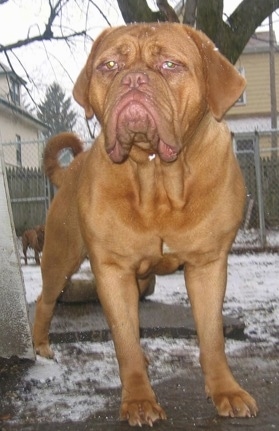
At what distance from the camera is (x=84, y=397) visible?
3.21m

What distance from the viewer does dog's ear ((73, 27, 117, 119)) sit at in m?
3.42

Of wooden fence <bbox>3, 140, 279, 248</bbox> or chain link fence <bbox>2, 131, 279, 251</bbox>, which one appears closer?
chain link fence <bbox>2, 131, 279, 251</bbox>

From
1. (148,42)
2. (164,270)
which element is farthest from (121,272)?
(148,42)

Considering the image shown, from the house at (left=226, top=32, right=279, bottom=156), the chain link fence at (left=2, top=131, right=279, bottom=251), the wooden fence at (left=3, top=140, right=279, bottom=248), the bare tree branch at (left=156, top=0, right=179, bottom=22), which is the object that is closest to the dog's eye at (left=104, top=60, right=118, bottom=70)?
the bare tree branch at (left=156, top=0, right=179, bottom=22)

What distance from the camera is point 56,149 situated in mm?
4973

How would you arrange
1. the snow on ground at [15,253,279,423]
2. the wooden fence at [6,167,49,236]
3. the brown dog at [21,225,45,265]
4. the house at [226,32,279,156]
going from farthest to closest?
the house at [226,32,279,156]
the wooden fence at [6,167,49,236]
the brown dog at [21,225,45,265]
the snow on ground at [15,253,279,423]

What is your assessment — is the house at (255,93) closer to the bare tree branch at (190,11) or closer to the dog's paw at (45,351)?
the bare tree branch at (190,11)

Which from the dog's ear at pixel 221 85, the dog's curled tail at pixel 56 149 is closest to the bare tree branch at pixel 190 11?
the dog's curled tail at pixel 56 149

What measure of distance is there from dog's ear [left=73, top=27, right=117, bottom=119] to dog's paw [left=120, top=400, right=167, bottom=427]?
1.42 meters

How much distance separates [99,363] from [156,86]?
1693 millimetres

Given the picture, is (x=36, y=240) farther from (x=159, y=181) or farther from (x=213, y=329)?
(x=213, y=329)

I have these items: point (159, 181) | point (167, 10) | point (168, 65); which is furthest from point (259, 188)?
point (168, 65)

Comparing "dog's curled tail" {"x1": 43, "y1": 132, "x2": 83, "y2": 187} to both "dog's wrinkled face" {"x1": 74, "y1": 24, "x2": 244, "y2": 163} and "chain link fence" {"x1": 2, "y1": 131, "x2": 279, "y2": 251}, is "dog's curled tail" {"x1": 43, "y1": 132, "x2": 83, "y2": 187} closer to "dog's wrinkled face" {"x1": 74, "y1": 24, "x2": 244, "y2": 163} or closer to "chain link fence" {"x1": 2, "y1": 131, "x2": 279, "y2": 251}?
"dog's wrinkled face" {"x1": 74, "y1": 24, "x2": 244, "y2": 163}

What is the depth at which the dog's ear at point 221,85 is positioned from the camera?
3197 millimetres
